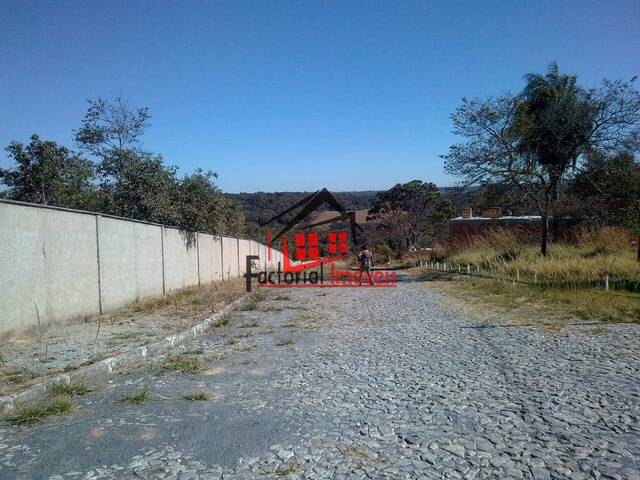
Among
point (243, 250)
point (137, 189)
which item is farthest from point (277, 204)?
point (137, 189)

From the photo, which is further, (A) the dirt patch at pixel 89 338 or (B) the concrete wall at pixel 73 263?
(B) the concrete wall at pixel 73 263

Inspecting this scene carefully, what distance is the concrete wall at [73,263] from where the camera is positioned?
739 cm

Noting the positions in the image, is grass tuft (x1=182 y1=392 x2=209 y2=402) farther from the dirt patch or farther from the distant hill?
the distant hill

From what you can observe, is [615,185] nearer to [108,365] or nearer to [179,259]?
[179,259]

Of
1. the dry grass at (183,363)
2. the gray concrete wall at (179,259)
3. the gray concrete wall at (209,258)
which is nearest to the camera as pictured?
the dry grass at (183,363)

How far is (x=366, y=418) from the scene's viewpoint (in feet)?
14.1

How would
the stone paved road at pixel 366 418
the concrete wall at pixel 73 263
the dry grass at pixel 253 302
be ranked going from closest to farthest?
1. the stone paved road at pixel 366 418
2. the concrete wall at pixel 73 263
3. the dry grass at pixel 253 302

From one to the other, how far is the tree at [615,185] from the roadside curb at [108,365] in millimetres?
14023

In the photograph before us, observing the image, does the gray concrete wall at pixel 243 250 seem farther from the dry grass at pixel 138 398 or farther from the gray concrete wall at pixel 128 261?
the dry grass at pixel 138 398

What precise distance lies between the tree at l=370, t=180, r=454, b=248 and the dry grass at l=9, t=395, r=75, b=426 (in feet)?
150

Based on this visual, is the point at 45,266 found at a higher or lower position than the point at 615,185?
lower

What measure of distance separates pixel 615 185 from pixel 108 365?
16547 millimetres

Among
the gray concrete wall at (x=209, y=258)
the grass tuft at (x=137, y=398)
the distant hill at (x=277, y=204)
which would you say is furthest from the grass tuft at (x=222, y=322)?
the distant hill at (x=277, y=204)

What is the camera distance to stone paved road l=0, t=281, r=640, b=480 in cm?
339
